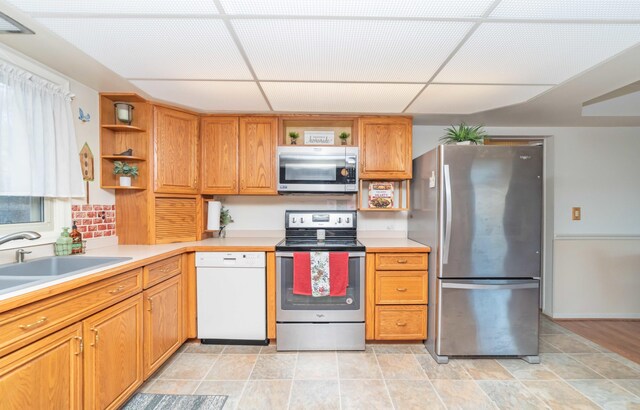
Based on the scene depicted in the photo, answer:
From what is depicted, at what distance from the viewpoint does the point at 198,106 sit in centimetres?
252

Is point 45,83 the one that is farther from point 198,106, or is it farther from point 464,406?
point 464,406

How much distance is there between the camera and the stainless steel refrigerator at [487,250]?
6.98 feet

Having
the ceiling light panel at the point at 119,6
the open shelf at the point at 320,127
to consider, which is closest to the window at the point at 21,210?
the ceiling light panel at the point at 119,6

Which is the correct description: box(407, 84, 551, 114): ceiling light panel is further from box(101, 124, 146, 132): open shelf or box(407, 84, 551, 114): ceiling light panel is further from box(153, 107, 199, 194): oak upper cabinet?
box(101, 124, 146, 132): open shelf

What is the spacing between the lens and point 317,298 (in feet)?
7.78

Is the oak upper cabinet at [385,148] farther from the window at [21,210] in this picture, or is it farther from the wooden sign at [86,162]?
the window at [21,210]

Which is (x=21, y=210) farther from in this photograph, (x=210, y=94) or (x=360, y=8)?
(x=360, y=8)

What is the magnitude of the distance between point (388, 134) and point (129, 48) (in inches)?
83.1

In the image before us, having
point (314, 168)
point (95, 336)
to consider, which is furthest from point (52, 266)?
point (314, 168)

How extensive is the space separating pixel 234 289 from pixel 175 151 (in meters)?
1.35

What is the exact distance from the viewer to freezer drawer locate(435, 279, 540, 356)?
2.18 m

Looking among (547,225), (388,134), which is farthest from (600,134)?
(388,134)

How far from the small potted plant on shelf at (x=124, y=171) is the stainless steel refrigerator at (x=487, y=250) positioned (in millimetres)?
2546

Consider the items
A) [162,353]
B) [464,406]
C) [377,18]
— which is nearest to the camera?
[377,18]
